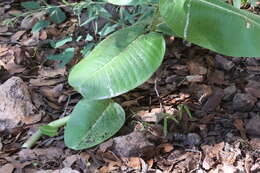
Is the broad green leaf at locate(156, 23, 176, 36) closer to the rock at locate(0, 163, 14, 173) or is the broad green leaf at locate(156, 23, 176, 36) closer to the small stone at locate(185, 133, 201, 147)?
the small stone at locate(185, 133, 201, 147)

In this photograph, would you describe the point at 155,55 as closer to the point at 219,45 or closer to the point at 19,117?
the point at 219,45

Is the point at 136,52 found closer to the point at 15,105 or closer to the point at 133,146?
the point at 133,146

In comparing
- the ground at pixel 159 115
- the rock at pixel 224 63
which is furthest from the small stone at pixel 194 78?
the rock at pixel 224 63

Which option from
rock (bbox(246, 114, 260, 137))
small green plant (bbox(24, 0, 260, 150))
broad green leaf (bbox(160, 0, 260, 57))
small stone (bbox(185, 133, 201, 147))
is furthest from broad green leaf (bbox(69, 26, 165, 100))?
→ rock (bbox(246, 114, 260, 137))

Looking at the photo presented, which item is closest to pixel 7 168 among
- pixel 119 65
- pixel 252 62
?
pixel 119 65

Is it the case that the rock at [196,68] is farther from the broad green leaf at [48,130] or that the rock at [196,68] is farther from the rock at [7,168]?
the rock at [7,168]

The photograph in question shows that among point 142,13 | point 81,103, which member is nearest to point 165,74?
point 142,13

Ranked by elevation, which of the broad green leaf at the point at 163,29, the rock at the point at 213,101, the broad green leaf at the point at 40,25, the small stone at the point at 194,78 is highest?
the broad green leaf at the point at 163,29
